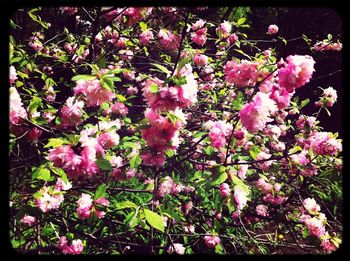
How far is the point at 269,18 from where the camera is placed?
541cm

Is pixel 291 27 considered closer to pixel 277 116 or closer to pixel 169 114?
pixel 277 116

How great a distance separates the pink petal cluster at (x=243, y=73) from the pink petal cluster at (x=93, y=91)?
55 centimetres

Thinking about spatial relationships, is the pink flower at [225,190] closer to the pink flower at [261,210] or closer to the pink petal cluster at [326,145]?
the pink petal cluster at [326,145]

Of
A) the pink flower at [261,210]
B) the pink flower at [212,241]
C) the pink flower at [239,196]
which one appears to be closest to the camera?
the pink flower at [239,196]

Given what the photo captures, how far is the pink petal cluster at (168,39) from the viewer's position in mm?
1889

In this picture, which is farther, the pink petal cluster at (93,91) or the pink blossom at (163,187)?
the pink blossom at (163,187)

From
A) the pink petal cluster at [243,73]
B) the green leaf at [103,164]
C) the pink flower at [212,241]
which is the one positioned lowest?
the pink flower at [212,241]

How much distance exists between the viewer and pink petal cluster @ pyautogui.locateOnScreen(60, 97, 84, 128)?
1259 millimetres

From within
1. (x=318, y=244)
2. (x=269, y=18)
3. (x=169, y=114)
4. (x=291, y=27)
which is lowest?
(x=318, y=244)

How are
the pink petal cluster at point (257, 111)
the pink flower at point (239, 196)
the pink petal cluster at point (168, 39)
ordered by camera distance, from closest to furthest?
1. the pink petal cluster at point (257, 111)
2. the pink flower at point (239, 196)
3. the pink petal cluster at point (168, 39)

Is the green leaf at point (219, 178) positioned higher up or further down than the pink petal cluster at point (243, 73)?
further down

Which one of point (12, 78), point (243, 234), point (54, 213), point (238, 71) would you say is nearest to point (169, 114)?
point (238, 71)

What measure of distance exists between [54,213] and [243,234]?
1.52 m

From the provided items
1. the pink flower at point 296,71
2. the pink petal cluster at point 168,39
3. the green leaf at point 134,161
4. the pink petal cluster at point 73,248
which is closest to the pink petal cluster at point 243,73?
the pink flower at point 296,71
